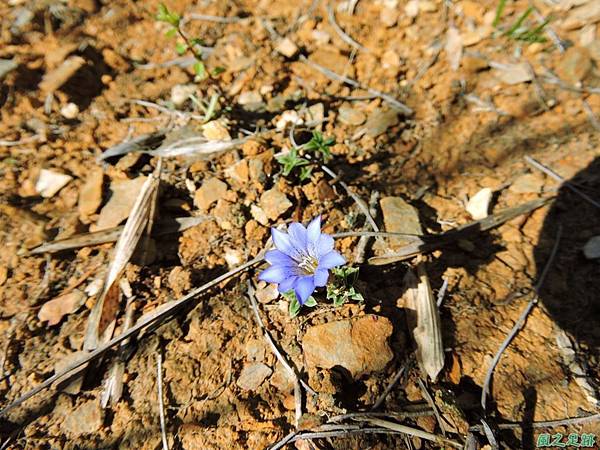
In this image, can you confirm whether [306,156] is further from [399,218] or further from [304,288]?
[304,288]

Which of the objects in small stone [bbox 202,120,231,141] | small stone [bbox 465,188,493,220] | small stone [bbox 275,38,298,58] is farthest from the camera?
small stone [bbox 275,38,298,58]

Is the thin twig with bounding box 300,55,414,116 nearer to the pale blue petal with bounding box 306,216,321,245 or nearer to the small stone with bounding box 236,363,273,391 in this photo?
the pale blue petal with bounding box 306,216,321,245

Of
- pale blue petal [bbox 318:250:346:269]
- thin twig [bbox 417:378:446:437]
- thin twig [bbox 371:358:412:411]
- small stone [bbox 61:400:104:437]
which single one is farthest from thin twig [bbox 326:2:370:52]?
small stone [bbox 61:400:104:437]

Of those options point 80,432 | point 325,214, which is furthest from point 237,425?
point 325,214

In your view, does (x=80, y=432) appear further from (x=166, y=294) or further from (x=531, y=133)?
(x=531, y=133)

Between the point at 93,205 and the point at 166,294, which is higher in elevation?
the point at 93,205

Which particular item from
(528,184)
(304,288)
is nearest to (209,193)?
(304,288)
